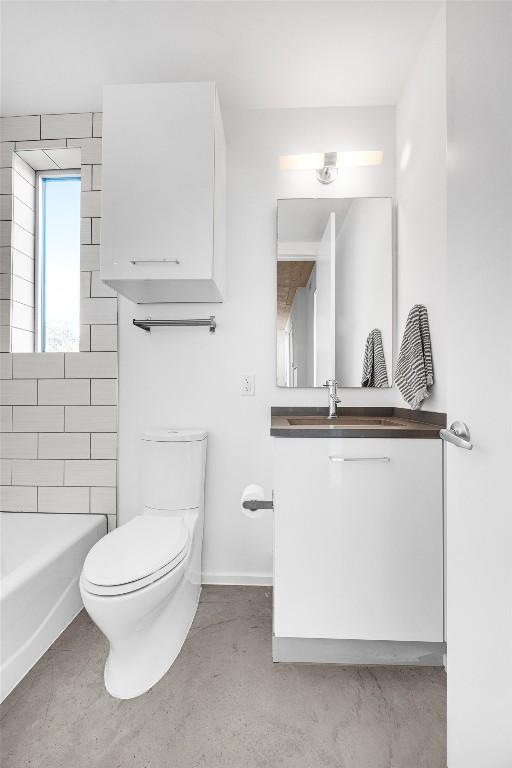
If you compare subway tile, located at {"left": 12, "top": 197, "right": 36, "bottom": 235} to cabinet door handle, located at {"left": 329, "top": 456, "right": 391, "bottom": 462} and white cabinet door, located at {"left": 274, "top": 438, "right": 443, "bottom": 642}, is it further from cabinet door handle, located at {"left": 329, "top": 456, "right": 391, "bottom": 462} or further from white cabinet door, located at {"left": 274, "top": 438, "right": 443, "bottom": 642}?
cabinet door handle, located at {"left": 329, "top": 456, "right": 391, "bottom": 462}

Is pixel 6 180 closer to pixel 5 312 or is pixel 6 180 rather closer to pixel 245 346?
pixel 5 312

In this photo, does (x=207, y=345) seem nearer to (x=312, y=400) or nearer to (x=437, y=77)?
(x=312, y=400)

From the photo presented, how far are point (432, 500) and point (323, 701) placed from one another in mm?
746

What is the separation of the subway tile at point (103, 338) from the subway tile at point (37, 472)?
2.13 ft

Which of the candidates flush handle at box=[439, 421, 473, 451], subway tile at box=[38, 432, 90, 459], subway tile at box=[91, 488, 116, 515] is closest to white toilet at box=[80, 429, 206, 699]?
subway tile at box=[91, 488, 116, 515]

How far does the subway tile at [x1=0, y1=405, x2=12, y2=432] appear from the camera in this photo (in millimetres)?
2283

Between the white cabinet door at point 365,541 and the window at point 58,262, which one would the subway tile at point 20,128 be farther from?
the white cabinet door at point 365,541

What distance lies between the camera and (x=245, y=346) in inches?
86.7

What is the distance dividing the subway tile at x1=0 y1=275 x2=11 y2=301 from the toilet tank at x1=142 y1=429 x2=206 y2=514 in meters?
1.14

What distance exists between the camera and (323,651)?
5.07ft

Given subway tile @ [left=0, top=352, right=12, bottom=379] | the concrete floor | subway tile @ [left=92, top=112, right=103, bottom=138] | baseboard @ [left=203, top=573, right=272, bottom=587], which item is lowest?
the concrete floor

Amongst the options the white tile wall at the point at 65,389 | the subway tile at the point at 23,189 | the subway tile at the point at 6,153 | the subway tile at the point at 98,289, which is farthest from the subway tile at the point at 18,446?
the subway tile at the point at 6,153

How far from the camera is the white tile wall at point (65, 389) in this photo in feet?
7.32

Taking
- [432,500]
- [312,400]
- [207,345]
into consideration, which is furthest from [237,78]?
[432,500]
